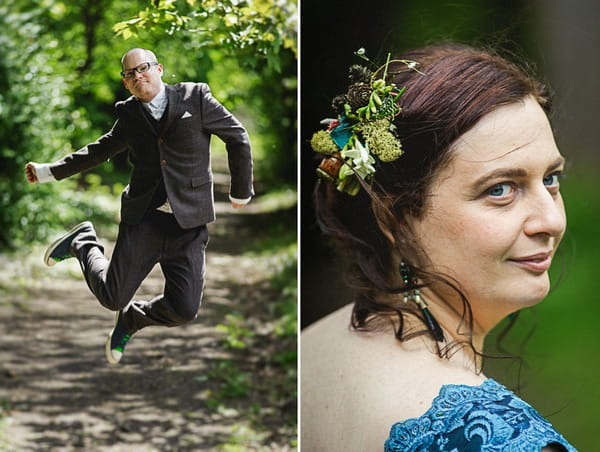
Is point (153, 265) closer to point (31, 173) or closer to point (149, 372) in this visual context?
point (31, 173)

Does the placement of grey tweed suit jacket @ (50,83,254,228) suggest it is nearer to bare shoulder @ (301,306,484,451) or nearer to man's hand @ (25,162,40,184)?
man's hand @ (25,162,40,184)

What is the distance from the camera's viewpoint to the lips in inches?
113

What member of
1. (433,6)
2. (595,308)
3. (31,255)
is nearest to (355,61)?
(433,6)

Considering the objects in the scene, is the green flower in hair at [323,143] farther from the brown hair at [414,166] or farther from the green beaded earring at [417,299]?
the green beaded earring at [417,299]

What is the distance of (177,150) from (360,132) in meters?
0.68

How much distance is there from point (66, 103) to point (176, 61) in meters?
2.58

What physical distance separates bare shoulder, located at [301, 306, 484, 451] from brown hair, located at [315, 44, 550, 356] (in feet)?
0.22

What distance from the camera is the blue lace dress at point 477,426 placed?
99.3 inches

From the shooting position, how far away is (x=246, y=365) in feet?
18.3

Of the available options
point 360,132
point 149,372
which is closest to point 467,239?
point 360,132

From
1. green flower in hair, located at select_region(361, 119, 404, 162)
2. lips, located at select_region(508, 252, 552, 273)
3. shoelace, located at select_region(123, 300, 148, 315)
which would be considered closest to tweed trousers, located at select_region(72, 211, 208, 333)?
shoelace, located at select_region(123, 300, 148, 315)

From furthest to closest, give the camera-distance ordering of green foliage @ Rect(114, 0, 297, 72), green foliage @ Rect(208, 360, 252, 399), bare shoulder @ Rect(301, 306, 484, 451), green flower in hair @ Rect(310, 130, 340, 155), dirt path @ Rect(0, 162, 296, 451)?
green foliage @ Rect(208, 360, 252, 399) → dirt path @ Rect(0, 162, 296, 451) → green foliage @ Rect(114, 0, 297, 72) → green flower in hair @ Rect(310, 130, 340, 155) → bare shoulder @ Rect(301, 306, 484, 451)

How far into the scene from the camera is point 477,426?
2555 mm

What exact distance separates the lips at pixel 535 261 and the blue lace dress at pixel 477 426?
0.40 metres
